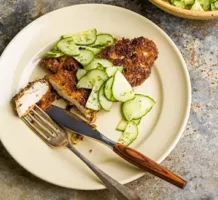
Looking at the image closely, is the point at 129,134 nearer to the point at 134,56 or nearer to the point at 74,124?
the point at 74,124

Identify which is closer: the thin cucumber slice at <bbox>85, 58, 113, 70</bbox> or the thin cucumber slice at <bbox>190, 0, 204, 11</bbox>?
the thin cucumber slice at <bbox>85, 58, 113, 70</bbox>

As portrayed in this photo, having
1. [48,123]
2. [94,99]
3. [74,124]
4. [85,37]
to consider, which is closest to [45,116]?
[48,123]

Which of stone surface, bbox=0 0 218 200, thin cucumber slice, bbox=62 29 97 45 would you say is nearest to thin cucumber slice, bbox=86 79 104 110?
thin cucumber slice, bbox=62 29 97 45

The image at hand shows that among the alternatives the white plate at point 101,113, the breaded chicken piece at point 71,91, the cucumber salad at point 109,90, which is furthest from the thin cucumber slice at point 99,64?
the white plate at point 101,113

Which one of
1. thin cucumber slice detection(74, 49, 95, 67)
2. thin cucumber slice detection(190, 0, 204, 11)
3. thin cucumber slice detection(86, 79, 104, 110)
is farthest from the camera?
thin cucumber slice detection(190, 0, 204, 11)

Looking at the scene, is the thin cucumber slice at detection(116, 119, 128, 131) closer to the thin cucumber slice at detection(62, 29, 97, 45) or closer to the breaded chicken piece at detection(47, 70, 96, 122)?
the breaded chicken piece at detection(47, 70, 96, 122)

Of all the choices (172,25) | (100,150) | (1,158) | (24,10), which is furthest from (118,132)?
(24,10)
